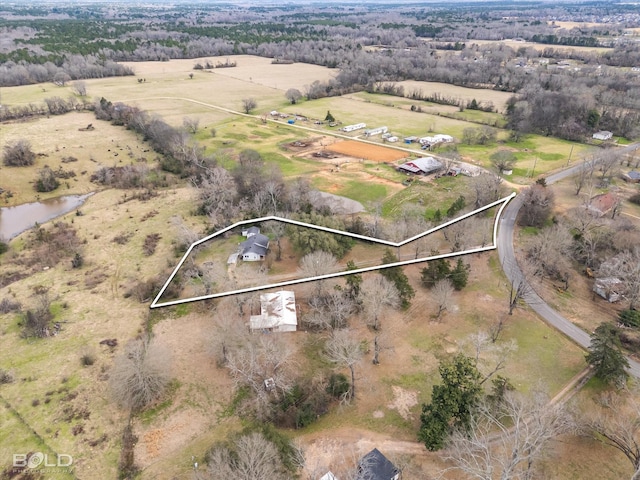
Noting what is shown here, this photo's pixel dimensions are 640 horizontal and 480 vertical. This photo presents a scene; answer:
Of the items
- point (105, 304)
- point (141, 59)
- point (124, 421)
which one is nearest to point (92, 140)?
point (105, 304)

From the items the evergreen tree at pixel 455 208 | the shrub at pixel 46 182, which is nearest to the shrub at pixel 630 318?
the evergreen tree at pixel 455 208

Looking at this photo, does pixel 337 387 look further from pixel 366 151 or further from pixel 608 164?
pixel 608 164

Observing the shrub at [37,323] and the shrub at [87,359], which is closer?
the shrub at [87,359]

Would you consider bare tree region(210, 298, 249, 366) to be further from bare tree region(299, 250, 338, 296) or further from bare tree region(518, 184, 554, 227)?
bare tree region(518, 184, 554, 227)

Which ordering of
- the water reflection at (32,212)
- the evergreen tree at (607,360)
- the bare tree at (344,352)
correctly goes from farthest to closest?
1. the water reflection at (32,212)
2. the evergreen tree at (607,360)
3. the bare tree at (344,352)

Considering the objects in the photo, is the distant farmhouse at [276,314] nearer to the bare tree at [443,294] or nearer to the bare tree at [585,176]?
the bare tree at [443,294]

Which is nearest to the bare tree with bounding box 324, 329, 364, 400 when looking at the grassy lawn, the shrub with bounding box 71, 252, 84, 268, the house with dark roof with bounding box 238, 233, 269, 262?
the house with dark roof with bounding box 238, 233, 269, 262

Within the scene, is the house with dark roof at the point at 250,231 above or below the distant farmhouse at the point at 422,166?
above

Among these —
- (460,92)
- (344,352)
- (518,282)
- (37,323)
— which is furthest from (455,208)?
(460,92)
